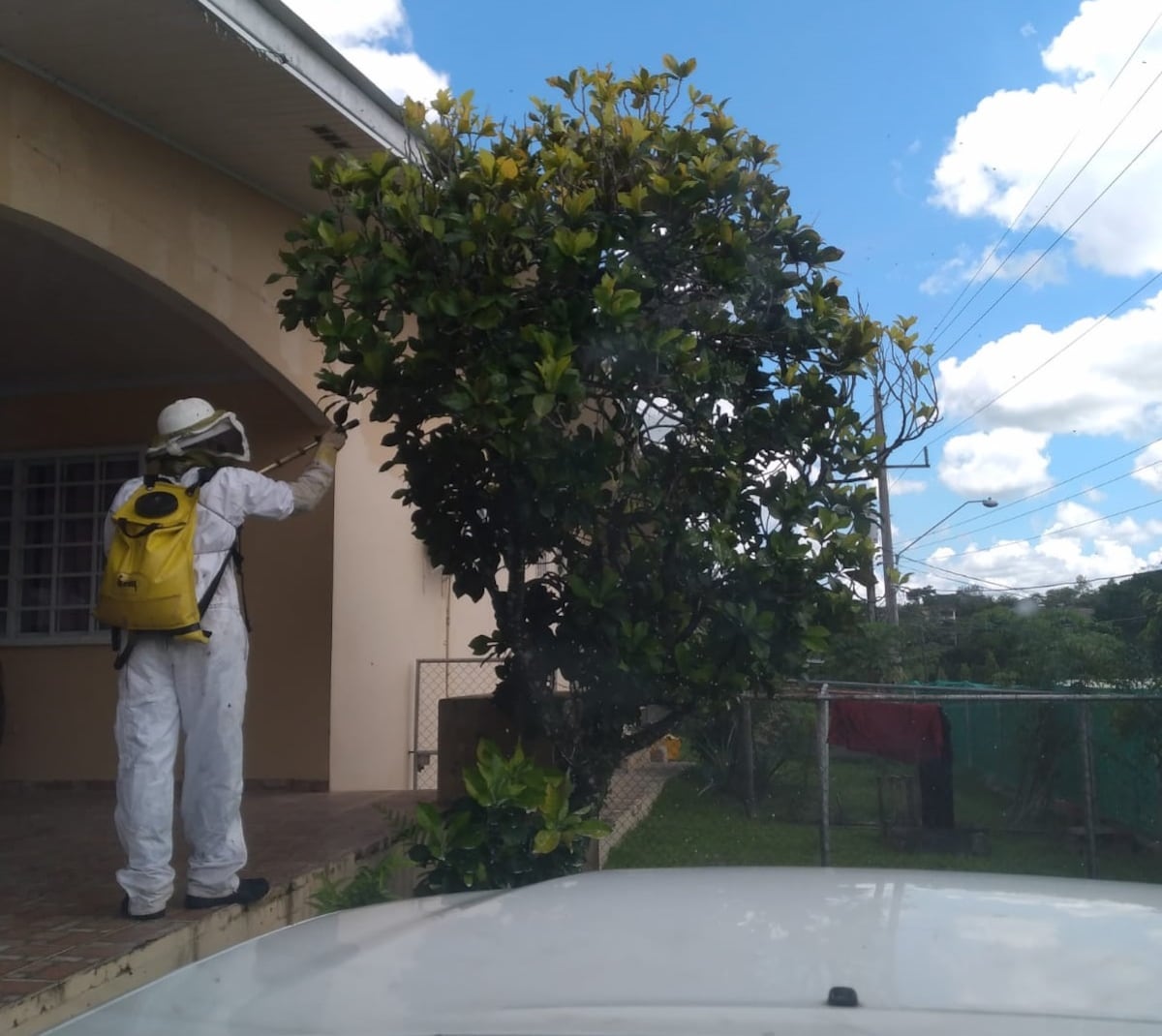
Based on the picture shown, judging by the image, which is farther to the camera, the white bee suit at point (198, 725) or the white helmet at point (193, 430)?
the white helmet at point (193, 430)

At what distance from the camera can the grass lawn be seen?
7254mm

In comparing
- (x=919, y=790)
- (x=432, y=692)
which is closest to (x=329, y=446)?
(x=432, y=692)

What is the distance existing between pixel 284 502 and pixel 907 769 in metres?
5.43

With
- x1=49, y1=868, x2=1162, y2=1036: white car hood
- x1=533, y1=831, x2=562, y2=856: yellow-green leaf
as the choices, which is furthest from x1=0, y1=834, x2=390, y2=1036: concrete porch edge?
x1=49, y1=868, x2=1162, y2=1036: white car hood

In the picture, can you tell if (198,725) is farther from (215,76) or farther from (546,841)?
(215,76)

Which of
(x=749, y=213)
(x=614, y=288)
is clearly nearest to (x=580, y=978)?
(x=614, y=288)

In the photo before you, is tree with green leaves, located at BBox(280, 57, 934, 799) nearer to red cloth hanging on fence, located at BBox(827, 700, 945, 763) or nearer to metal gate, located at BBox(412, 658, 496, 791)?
red cloth hanging on fence, located at BBox(827, 700, 945, 763)

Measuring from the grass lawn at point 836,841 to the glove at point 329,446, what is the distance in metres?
3.36

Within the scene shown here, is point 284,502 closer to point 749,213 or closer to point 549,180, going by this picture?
point 549,180

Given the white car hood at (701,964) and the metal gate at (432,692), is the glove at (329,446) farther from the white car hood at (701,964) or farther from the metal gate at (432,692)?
the metal gate at (432,692)

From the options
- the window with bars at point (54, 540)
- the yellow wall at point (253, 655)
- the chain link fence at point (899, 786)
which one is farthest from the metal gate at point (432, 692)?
the window with bars at point (54, 540)

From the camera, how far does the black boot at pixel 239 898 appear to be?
4391 millimetres

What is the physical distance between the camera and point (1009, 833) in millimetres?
7887

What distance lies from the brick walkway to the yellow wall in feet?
0.84
